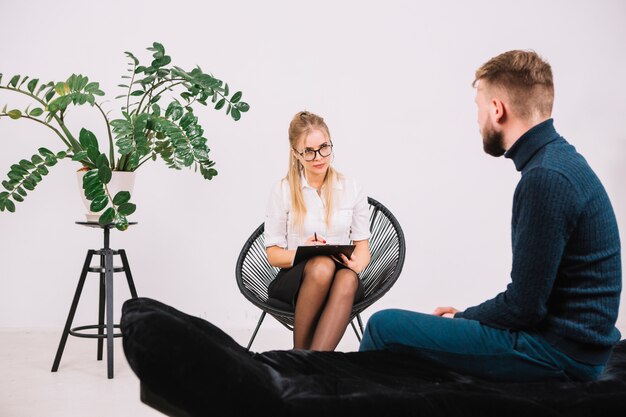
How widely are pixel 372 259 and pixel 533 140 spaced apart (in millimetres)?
1678

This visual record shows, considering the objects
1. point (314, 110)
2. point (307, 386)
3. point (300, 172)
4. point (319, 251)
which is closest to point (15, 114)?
point (300, 172)

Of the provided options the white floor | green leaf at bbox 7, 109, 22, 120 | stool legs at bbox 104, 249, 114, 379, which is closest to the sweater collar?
the white floor

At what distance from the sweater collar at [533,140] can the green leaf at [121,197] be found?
1.87m

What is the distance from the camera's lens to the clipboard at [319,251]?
2729mm

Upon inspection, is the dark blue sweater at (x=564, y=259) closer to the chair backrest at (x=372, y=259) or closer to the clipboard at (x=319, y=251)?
the clipboard at (x=319, y=251)

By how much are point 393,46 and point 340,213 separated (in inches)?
65.0

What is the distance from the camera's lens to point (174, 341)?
141cm

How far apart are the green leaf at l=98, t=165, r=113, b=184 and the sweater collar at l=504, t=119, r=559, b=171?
1867 millimetres

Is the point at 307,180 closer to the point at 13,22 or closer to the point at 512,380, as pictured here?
the point at 512,380

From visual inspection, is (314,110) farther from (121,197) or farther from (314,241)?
(121,197)

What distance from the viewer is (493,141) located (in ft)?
5.98

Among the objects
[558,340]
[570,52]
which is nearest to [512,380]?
[558,340]

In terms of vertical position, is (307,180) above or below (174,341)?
above

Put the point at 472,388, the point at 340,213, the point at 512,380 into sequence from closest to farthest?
1. the point at 472,388
2. the point at 512,380
3. the point at 340,213
